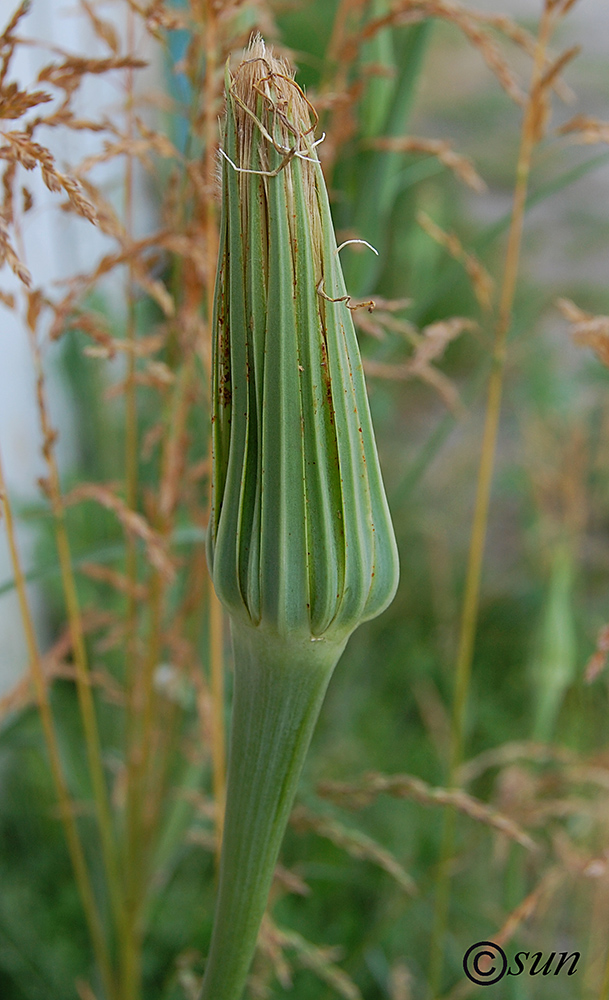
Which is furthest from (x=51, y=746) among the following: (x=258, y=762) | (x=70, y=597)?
(x=258, y=762)

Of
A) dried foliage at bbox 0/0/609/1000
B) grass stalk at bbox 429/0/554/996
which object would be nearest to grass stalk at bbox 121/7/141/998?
dried foliage at bbox 0/0/609/1000

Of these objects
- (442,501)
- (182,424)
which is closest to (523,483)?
(442,501)

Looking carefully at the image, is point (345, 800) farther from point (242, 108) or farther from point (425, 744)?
point (425, 744)

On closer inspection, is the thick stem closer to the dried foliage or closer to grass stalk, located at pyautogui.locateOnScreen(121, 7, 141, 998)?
the dried foliage

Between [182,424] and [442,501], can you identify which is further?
[442,501]

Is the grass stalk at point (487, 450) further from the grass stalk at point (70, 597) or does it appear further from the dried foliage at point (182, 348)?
the grass stalk at point (70, 597)

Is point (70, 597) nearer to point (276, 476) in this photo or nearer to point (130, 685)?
point (130, 685)

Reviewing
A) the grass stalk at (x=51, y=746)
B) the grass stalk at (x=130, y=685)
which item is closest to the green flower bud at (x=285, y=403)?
the grass stalk at (x=51, y=746)
